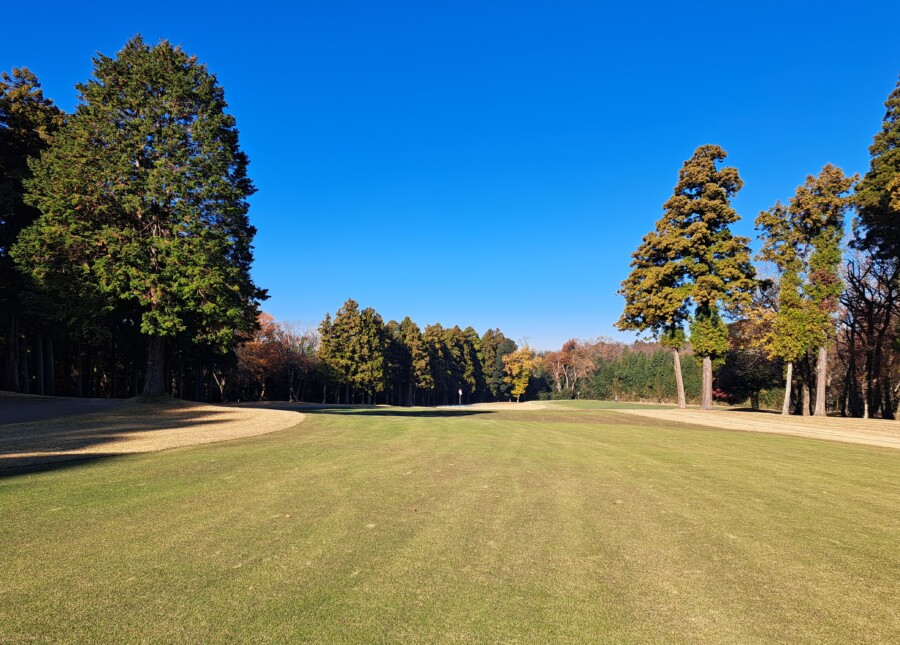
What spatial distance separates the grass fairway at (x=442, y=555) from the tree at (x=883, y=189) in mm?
21794

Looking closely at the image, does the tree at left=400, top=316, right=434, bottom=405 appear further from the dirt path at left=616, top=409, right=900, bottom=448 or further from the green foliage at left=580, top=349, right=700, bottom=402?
the dirt path at left=616, top=409, right=900, bottom=448

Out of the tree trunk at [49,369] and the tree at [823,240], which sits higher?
the tree at [823,240]

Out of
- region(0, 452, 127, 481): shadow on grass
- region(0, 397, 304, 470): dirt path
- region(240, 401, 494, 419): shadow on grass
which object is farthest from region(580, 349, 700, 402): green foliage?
region(0, 452, 127, 481): shadow on grass

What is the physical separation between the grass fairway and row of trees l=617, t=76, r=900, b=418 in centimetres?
2091

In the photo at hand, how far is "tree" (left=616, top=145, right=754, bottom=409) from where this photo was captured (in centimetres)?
2547

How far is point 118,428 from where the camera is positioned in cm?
1267

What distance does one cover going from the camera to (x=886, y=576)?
3578 mm

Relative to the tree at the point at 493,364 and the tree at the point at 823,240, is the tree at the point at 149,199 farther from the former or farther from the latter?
the tree at the point at 493,364

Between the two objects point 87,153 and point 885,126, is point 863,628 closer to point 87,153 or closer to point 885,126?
point 87,153

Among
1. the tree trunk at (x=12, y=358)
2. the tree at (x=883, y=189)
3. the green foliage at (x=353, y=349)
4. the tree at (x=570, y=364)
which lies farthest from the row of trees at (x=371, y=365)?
the tree at (x=883, y=189)

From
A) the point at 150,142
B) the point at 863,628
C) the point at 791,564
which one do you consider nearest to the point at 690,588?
the point at 863,628

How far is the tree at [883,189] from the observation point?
71.3 ft

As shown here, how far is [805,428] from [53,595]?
76.1ft

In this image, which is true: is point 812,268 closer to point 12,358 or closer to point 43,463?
point 43,463
